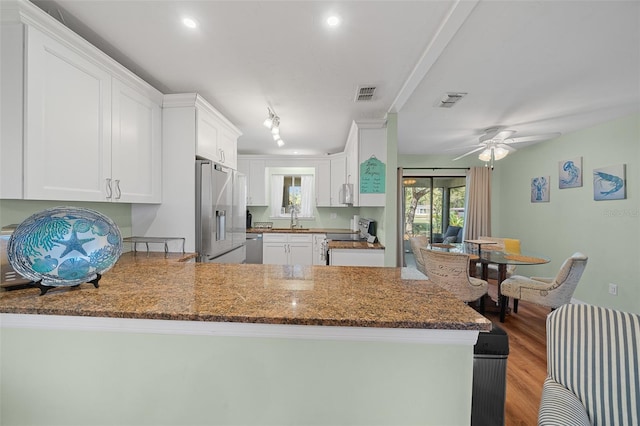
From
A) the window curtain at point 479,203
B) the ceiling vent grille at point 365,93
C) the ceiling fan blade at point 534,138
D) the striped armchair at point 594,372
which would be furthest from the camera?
the window curtain at point 479,203

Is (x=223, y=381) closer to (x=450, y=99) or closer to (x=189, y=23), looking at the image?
(x=189, y=23)

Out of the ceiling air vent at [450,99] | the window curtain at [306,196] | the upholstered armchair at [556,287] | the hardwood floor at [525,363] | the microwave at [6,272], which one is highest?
the ceiling air vent at [450,99]

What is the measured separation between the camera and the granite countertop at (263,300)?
0.86m

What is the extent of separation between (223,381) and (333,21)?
1894 millimetres

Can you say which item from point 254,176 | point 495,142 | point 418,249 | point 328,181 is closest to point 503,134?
point 495,142

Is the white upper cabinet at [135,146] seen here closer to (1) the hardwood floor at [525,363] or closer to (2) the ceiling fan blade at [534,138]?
(1) the hardwood floor at [525,363]

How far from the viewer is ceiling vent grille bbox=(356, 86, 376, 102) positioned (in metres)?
2.33

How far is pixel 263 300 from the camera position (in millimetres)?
994

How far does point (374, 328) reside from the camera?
866 mm

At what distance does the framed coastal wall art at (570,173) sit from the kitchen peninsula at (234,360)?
4.15 m

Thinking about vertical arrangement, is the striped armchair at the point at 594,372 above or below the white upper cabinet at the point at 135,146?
below

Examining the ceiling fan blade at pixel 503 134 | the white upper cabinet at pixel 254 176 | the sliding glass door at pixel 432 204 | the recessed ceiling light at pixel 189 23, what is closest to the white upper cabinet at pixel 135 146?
the recessed ceiling light at pixel 189 23

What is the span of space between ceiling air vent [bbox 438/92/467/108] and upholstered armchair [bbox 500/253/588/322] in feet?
6.40

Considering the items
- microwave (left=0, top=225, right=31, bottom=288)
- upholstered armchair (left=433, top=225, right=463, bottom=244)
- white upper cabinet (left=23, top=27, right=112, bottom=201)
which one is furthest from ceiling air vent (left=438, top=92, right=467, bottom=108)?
upholstered armchair (left=433, top=225, right=463, bottom=244)
